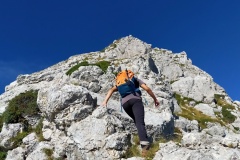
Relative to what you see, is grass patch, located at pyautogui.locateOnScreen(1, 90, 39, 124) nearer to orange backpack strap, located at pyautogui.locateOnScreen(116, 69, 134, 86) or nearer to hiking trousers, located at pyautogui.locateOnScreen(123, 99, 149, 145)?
orange backpack strap, located at pyautogui.locateOnScreen(116, 69, 134, 86)

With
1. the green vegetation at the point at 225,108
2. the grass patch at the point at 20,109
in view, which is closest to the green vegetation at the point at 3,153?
the grass patch at the point at 20,109

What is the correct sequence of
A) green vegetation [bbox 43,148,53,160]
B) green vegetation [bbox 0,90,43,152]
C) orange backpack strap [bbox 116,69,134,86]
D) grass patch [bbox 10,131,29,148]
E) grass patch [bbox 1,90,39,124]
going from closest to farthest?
orange backpack strap [bbox 116,69,134,86] < green vegetation [bbox 43,148,53,160] < grass patch [bbox 10,131,29,148] < green vegetation [bbox 0,90,43,152] < grass patch [bbox 1,90,39,124]

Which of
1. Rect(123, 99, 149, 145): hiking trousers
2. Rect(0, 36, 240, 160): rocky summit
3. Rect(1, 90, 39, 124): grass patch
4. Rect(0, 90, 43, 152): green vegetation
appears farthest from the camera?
Rect(1, 90, 39, 124): grass patch

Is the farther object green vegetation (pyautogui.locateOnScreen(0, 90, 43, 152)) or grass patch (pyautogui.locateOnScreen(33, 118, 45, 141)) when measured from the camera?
green vegetation (pyautogui.locateOnScreen(0, 90, 43, 152))

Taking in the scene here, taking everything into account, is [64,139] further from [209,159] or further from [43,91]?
[209,159]

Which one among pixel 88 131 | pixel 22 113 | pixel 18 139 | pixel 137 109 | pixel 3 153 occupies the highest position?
pixel 22 113

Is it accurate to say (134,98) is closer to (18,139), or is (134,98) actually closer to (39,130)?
(39,130)

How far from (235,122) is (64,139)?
115 feet

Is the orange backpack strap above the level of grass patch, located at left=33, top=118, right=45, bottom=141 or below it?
below

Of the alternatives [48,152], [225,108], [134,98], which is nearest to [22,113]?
[48,152]

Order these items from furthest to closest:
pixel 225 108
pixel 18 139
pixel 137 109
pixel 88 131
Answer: pixel 225 108, pixel 18 139, pixel 88 131, pixel 137 109

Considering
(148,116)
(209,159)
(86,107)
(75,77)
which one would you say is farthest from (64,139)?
(75,77)

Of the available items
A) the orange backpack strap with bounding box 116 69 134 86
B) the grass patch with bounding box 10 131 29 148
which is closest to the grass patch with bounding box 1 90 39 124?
the grass patch with bounding box 10 131 29 148

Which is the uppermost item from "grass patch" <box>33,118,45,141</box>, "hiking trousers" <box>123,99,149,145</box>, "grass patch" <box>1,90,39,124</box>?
"grass patch" <box>1,90,39,124</box>
